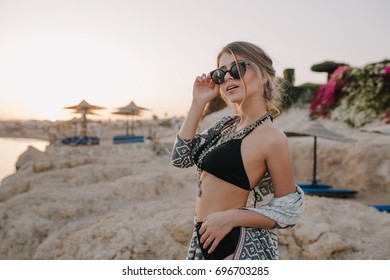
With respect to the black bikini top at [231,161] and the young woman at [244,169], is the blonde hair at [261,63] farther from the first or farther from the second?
the black bikini top at [231,161]

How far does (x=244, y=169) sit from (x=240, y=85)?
349 millimetres

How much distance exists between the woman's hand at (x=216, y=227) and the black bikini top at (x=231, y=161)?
0.45ft

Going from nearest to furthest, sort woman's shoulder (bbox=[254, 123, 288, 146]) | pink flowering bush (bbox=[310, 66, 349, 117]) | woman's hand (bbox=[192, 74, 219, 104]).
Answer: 1. woman's shoulder (bbox=[254, 123, 288, 146])
2. woman's hand (bbox=[192, 74, 219, 104])
3. pink flowering bush (bbox=[310, 66, 349, 117])

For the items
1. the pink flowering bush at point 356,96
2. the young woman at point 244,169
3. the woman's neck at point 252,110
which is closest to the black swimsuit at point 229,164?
the young woman at point 244,169

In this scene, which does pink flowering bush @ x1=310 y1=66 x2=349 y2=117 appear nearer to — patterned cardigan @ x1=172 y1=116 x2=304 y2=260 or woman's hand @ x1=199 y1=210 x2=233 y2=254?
patterned cardigan @ x1=172 y1=116 x2=304 y2=260

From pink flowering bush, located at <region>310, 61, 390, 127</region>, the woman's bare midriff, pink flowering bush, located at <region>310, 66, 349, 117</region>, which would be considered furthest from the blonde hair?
pink flowering bush, located at <region>310, 66, 349, 117</region>

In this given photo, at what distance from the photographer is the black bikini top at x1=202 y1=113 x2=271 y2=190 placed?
4.88 ft

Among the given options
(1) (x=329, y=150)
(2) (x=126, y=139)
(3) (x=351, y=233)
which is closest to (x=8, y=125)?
(2) (x=126, y=139)

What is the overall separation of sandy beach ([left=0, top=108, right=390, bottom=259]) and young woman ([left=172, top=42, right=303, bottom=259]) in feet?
11.3

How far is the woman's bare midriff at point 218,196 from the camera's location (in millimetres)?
1556

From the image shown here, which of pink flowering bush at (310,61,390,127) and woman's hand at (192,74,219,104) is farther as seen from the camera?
pink flowering bush at (310,61,390,127)

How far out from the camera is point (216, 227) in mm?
1496
